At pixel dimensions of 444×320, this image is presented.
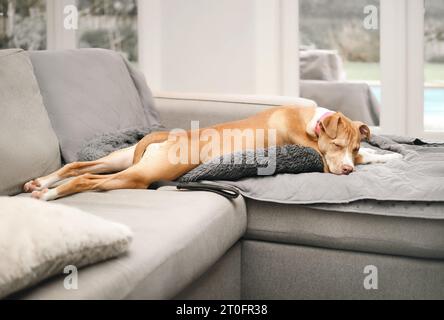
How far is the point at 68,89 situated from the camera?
2496 mm

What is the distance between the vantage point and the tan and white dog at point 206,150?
6.87ft

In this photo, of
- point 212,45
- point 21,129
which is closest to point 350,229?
point 21,129

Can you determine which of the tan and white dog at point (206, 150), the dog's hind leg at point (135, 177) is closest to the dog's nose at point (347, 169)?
the tan and white dog at point (206, 150)

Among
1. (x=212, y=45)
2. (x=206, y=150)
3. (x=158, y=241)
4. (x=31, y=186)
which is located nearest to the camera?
(x=158, y=241)

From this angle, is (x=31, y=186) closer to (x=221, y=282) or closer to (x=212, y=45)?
(x=221, y=282)

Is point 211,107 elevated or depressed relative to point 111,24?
depressed

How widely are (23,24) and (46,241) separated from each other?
3.58 meters

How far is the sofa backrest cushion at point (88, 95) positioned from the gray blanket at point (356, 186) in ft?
2.48

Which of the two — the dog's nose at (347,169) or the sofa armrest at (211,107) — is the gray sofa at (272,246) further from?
the sofa armrest at (211,107)

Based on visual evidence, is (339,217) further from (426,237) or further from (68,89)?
(68,89)

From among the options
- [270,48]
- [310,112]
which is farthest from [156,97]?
[270,48]

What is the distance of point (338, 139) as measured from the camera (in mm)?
2463
